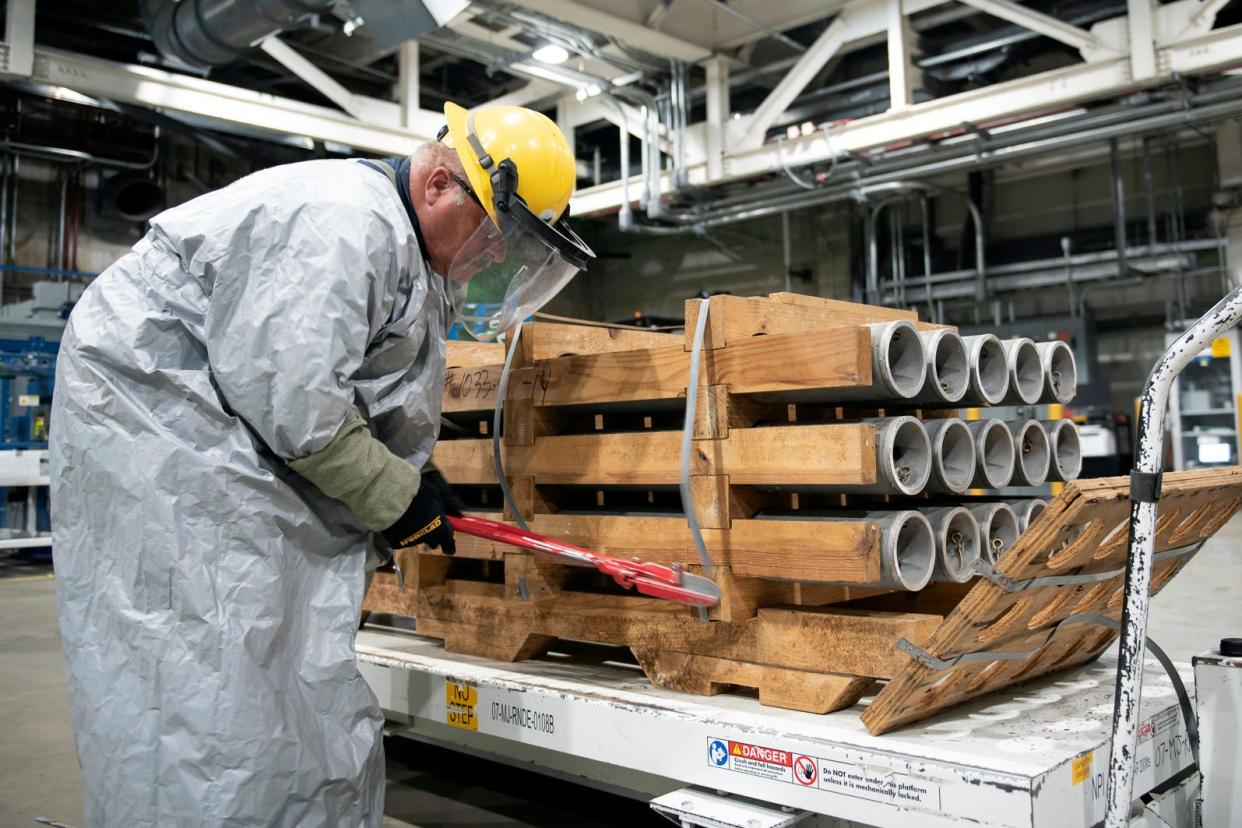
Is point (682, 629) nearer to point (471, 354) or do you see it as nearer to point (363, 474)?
point (363, 474)

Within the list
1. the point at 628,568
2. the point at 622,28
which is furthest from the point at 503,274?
the point at 622,28

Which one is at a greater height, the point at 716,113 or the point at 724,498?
the point at 716,113

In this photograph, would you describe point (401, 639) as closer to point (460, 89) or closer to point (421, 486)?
point (421, 486)

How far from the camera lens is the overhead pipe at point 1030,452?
8.89 ft

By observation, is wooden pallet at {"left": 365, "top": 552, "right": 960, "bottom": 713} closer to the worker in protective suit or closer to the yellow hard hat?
the worker in protective suit

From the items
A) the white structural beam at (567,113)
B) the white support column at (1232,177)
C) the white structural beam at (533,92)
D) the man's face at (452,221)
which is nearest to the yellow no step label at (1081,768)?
the man's face at (452,221)

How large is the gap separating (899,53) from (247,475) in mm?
6491

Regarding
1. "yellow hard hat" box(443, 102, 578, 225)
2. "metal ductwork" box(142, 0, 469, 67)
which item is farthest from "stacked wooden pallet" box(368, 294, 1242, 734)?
"metal ductwork" box(142, 0, 469, 67)

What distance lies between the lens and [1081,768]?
2094 mm

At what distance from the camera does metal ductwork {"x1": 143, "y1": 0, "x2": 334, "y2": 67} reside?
20.9ft

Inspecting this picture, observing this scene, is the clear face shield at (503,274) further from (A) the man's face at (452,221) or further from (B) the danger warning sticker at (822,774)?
(B) the danger warning sticker at (822,774)

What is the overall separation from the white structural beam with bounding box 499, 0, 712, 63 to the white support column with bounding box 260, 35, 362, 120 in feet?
6.17

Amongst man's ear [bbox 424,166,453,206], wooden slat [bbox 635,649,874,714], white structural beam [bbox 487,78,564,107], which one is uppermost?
white structural beam [bbox 487,78,564,107]

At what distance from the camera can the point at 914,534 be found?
2469 mm
